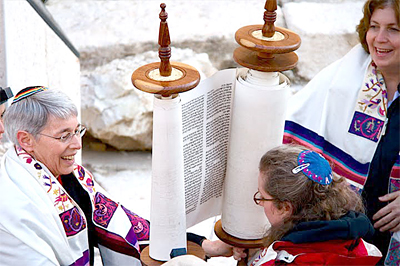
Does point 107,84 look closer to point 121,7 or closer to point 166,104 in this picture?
point 121,7

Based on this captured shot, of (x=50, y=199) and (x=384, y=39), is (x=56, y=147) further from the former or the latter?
(x=384, y=39)

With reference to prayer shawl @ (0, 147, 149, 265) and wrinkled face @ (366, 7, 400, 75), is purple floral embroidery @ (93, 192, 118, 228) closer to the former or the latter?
prayer shawl @ (0, 147, 149, 265)

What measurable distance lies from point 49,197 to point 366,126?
132 cm

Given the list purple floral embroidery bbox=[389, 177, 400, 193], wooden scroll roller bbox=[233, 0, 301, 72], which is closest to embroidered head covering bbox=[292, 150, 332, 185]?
wooden scroll roller bbox=[233, 0, 301, 72]

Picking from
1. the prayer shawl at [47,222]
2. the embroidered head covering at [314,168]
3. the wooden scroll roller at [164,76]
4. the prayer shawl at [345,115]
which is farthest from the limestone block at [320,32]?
the wooden scroll roller at [164,76]

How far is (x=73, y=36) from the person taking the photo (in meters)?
5.38

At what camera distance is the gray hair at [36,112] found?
2188 millimetres

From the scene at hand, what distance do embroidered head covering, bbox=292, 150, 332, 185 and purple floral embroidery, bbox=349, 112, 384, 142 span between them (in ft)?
2.52

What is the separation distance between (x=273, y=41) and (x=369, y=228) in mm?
646

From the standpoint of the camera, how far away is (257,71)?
6.47 feet

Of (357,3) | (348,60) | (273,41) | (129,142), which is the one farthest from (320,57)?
(273,41)

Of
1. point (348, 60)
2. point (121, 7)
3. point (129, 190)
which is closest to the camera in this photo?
point (348, 60)

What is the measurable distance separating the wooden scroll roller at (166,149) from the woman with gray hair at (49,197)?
0.34 metres

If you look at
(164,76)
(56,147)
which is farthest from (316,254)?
(56,147)
